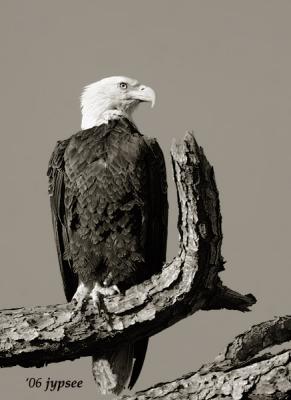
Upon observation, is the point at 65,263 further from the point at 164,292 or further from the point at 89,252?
the point at 164,292

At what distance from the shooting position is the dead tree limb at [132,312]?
5067 mm

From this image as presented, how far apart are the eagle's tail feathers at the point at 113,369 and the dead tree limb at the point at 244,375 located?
170 centimetres

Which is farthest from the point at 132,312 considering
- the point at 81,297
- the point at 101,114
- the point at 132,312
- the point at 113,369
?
the point at 101,114

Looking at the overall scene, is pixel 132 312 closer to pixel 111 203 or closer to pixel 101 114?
pixel 111 203

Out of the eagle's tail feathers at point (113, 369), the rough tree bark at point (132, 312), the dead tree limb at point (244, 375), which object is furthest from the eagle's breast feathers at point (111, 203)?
the dead tree limb at point (244, 375)

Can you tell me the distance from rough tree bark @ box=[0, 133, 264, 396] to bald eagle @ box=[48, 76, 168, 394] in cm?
45

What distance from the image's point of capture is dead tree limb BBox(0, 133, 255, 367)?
5067mm

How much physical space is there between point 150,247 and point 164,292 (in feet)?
4.04

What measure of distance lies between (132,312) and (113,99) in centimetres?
246

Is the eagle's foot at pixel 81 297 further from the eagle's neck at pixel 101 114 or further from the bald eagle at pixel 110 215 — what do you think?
the eagle's neck at pixel 101 114

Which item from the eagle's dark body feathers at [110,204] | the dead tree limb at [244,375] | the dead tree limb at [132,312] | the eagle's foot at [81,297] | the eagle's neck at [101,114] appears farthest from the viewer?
the eagle's neck at [101,114]

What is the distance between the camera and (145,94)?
7.30 metres

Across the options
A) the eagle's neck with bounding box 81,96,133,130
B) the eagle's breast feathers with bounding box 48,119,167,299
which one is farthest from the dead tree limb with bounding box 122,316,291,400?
the eagle's neck with bounding box 81,96,133,130

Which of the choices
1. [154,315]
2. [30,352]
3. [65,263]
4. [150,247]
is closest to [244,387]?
[154,315]
